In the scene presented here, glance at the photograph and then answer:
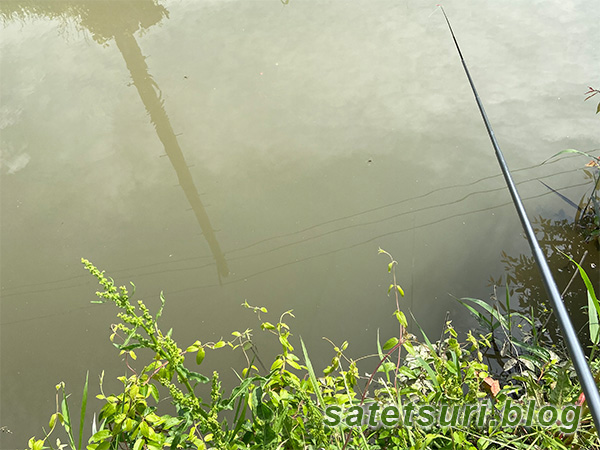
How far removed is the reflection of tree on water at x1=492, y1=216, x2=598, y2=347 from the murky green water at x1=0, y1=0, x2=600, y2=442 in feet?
0.22

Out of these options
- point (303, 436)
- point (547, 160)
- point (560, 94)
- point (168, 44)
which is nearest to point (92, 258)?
point (303, 436)

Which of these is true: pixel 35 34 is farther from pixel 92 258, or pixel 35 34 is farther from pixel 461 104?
pixel 461 104

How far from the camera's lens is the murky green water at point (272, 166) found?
193 cm

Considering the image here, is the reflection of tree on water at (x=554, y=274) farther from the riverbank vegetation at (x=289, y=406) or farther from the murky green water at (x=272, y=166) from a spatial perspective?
the riverbank vegetation at (x=289, y=406)

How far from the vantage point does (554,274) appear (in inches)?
70.6

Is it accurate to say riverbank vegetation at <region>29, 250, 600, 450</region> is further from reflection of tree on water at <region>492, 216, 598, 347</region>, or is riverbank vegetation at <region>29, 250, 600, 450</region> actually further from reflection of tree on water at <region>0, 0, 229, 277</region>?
reflection of tree on water at <region>0, 0, 229, 277</region>

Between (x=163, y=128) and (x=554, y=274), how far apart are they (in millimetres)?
2110

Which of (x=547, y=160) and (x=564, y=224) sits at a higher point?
(x=547, y=160)

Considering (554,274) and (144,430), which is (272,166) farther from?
(144,430)

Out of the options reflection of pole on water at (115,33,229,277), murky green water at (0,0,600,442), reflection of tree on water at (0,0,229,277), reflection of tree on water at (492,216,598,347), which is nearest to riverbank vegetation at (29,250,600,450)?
reflection of tree on water at (492,216,598,347)

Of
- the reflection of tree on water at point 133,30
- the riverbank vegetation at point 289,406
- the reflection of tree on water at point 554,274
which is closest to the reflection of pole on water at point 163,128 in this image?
the reflection of tree on water at point 133,30

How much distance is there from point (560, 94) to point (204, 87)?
199cm

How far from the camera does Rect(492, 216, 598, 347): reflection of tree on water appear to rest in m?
1.67

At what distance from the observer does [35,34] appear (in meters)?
3.61
